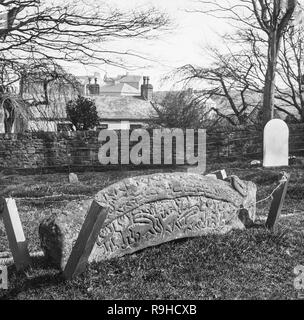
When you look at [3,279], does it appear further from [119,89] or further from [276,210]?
[119,89]

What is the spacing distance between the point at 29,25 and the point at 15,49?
0.85 m

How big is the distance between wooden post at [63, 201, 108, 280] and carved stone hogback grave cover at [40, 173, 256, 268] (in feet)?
0.38

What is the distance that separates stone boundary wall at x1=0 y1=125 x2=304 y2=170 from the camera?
815 inches

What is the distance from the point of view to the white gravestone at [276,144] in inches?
596

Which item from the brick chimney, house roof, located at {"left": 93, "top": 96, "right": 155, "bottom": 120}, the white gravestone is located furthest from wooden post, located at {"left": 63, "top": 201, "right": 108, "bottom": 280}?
the brick chimney

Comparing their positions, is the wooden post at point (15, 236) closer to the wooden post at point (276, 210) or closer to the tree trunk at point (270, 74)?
the wooden post at point (276, 210)

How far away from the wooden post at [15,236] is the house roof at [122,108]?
133 feet

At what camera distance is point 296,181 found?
41.4ft

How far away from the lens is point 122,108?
4775cm

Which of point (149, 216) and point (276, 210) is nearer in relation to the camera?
point (149, 216)

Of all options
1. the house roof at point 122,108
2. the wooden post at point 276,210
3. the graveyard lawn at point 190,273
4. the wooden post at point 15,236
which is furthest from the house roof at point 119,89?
the wooden post at point 15,236

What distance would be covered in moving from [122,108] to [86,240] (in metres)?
43.6

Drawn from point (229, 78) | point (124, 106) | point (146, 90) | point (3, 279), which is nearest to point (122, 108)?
point (124, 106)

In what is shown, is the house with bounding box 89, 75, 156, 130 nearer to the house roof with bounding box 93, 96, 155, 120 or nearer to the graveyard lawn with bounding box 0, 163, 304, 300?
the house roof with bounding box 93, 96, 155, 120
